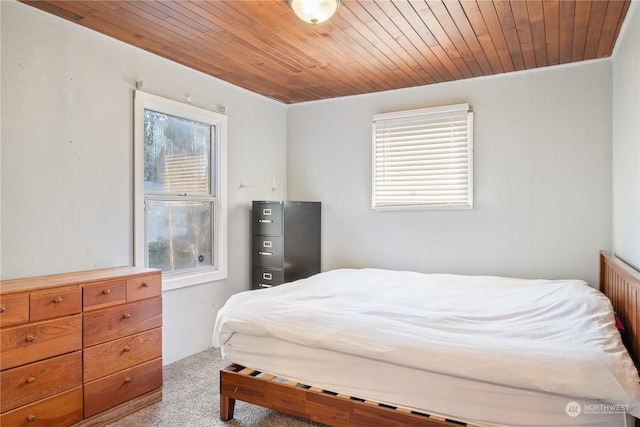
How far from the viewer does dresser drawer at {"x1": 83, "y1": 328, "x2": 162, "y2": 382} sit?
7.20 ft

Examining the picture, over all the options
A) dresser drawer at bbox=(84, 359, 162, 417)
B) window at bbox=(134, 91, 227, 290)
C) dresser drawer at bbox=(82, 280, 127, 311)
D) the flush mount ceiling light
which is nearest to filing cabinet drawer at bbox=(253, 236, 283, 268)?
window at bbox=(134, 91, 227, 290)

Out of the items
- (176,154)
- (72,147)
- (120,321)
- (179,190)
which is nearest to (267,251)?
(179,190)

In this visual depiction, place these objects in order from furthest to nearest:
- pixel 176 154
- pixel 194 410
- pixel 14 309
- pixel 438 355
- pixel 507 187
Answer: pixel 507 187 < pixel 176 154 < pixel 194 410 < pixel 14 309 < pixel 438 355

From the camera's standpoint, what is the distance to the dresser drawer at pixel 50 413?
1868mm

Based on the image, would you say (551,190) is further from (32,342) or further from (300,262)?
(32,342)

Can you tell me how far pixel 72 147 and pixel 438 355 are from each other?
2516 millimetres

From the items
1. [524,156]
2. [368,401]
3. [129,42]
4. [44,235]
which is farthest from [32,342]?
[524,156]

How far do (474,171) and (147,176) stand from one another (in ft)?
9.28

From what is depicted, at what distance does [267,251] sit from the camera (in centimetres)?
381

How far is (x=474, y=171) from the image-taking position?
11.8 ft

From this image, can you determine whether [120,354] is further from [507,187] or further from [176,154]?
[507,187]

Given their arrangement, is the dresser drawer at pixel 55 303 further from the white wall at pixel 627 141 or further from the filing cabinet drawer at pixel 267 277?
the white wall at pixel 627 141

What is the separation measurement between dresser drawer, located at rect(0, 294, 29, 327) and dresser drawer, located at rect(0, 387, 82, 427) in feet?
1.39

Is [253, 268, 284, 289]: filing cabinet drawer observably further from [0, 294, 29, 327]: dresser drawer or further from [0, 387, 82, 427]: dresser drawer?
[0, 294, 29, 327]: dresser drawer
